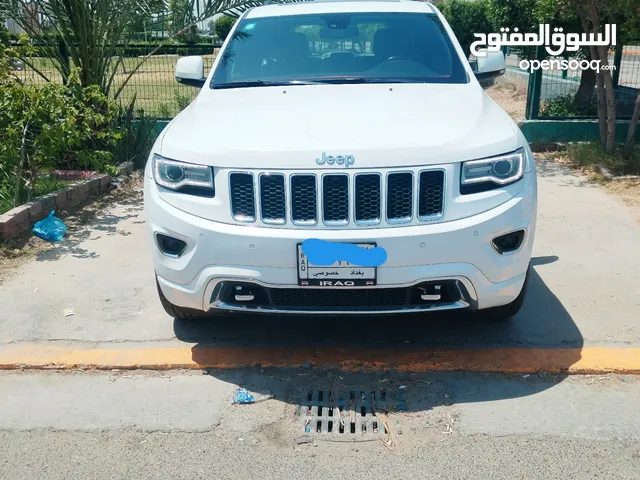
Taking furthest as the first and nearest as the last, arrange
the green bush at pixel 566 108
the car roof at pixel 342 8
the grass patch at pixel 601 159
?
the green bush at pixel 566 108 < the grass patch at pixel 601 159 < the car roof at pixel 342 8

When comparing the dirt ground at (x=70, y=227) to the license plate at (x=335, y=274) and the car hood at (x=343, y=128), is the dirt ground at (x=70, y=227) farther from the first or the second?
the license plate at (x=335, y=274)

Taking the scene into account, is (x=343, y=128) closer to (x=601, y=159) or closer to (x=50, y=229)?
(x=50, y=229)

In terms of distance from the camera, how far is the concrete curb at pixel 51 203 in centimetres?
559

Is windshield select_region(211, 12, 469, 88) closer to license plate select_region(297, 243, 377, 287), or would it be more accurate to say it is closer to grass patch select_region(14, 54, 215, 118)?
license plate select_region(297, 243, 377, 287)

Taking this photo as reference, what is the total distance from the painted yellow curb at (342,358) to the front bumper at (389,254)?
49cm

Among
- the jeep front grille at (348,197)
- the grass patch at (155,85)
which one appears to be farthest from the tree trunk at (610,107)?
the jeep front grille at (348,197)

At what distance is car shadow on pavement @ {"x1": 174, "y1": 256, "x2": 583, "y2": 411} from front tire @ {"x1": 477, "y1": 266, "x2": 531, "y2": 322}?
0.43ft

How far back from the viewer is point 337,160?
320 cm

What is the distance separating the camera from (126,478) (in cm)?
287

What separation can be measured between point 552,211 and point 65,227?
4.58 m

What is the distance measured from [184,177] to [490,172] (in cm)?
152

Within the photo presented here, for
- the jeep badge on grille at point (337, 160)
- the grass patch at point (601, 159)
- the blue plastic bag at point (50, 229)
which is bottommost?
the grass patch at point (601, 159)

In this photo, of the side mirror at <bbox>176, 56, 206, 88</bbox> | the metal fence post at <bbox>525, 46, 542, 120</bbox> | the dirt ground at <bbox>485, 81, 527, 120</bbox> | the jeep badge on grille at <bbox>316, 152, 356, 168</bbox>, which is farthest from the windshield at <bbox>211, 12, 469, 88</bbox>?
the dirt ground at <bbox>485, 81, 527, 120</bbox>

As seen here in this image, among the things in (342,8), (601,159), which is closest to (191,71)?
(342,8)
